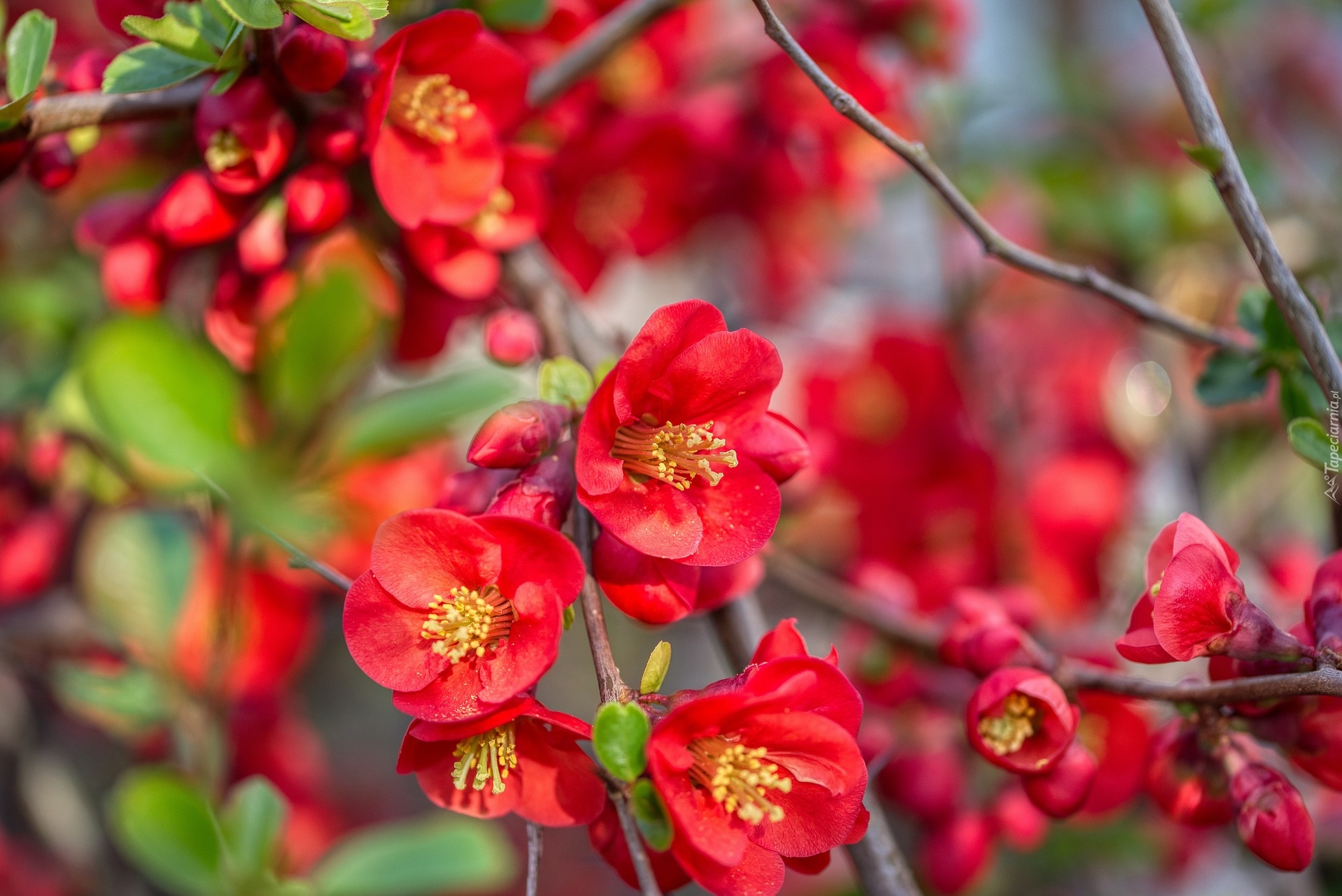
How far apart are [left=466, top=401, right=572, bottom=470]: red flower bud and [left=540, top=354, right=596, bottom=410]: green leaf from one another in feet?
0.12

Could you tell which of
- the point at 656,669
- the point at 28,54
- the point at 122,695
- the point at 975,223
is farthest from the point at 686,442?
the point at 122,695

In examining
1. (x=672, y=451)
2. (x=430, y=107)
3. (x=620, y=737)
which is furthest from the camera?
(x=430, y=107)

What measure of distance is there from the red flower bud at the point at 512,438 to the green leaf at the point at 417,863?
0.24 m

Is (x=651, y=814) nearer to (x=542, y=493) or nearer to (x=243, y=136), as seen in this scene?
(x=542, y=493)

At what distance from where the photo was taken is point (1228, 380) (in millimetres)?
721

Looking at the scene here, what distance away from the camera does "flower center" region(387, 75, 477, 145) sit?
67 cm

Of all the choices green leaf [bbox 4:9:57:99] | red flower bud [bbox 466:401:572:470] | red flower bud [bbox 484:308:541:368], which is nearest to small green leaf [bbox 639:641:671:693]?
red flower bud [bbox 466:401:572:470]

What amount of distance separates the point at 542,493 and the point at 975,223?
318 millimetres

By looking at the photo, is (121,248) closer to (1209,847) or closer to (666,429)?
(666,429)

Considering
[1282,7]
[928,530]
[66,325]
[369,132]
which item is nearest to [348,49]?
[369,132]

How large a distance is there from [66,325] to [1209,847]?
140 centimetres

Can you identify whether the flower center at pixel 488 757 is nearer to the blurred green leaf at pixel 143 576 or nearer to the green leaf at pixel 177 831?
the green leaf at pixel 177 831

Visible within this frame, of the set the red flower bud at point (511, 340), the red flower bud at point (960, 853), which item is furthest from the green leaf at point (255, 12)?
the red flower bud at point (960, 853)

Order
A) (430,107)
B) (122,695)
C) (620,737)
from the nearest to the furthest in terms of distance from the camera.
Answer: (620,737) → (430,107) → (122,695)
